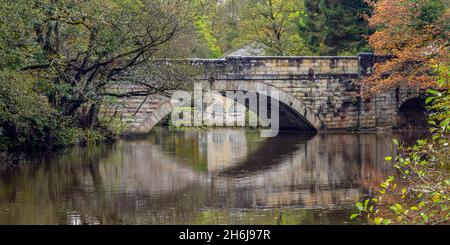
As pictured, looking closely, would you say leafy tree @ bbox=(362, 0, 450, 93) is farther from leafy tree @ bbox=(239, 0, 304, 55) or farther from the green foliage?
the green foliage

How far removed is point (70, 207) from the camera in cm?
1209

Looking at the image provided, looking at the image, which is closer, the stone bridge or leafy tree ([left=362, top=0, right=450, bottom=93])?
leafy tree ([left=362, top=0, right=450, bottom=93])

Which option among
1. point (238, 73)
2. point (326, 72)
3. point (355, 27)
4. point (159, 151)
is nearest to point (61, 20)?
point (159, 151)

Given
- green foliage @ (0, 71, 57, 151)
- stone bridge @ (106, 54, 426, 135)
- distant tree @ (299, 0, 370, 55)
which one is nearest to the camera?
green foliage @ (0, 71, 57, 151)

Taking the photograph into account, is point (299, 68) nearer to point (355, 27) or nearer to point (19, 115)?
point (355, 27)

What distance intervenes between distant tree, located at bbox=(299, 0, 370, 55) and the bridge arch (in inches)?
148

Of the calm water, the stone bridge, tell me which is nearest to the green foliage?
the calm water

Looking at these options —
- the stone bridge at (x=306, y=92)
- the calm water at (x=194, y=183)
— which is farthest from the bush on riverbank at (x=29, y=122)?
the stone bridge at (x=306, y=92)

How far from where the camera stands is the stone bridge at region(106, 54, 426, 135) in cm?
2639

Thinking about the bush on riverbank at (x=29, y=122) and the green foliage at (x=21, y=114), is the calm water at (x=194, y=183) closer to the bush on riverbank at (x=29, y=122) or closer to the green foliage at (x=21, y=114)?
the bush on riverbank at (x=29, y=122)

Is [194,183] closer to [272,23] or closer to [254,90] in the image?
[254,90]

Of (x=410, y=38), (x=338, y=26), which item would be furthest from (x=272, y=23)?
(x=410, y=38)
